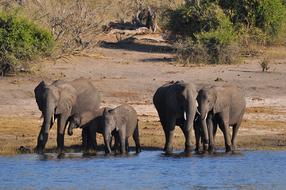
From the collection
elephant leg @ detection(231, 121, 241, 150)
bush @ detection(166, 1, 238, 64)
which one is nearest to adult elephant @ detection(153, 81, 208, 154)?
elephant leg @ detection(231, 121, 241, 150)

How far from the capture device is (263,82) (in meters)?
29.0

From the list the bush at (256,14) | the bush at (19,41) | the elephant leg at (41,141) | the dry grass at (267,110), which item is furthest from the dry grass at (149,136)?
the bush at (256,14)

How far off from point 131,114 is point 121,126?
39cm

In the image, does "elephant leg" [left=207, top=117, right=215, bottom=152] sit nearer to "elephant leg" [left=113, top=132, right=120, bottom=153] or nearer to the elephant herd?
the elephant herd

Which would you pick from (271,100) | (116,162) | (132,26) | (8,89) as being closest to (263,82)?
(271,100)

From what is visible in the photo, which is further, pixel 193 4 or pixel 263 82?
pixel 193 4

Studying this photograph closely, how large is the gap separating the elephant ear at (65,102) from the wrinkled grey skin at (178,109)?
1.91 m

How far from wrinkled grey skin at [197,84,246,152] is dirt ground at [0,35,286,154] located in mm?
636

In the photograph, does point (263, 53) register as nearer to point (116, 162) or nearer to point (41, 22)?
point (41, 22)

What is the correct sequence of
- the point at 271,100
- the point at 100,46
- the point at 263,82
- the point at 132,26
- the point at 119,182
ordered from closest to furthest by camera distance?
the point at 119,182 → the point at 271,100 → the point at 263,82 → the point at 100,46 → the point at 132,26

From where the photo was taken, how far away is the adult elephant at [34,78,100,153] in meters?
19.4

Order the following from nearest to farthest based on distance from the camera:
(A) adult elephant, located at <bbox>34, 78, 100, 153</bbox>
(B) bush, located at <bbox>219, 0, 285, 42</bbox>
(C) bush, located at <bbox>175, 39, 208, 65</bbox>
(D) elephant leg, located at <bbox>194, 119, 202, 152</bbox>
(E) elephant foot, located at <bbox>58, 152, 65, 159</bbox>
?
1. (E) elephant foot, located at <bbox>58, 152, 65, 159</bbox>
2. (A) adult elephant, located at <bbox>34, 78, 100, 153</bbox>
3. (D) elephant leg, located at <bbox>194, 119, 202, 152</bbox>
4. (C) bush, located at <bbox>175, 39, 208, 65</bbox>
5. (B) bush, located at <bbox>219, 0, 285, 42</bbox>

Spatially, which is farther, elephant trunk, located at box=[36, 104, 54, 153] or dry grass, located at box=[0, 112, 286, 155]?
dry grass, located at box=[0, 112, 286, 155]

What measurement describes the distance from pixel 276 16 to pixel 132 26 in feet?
21.5
